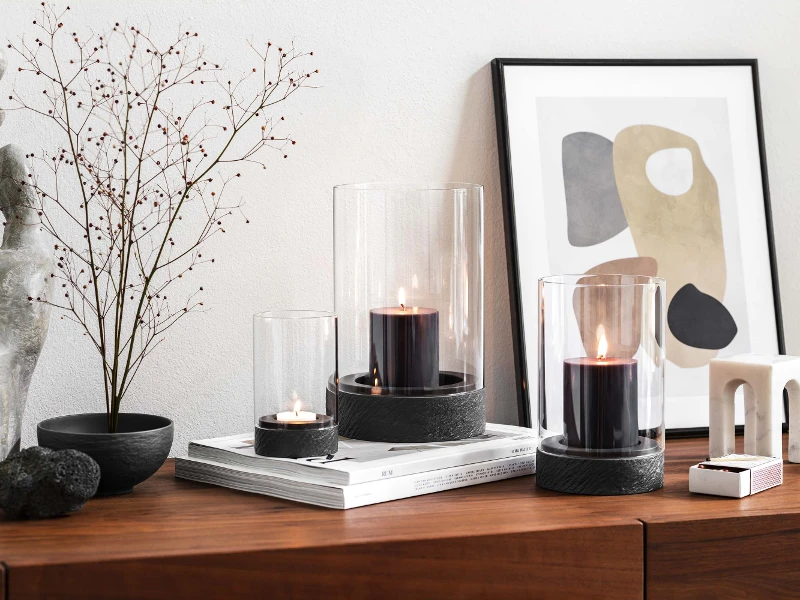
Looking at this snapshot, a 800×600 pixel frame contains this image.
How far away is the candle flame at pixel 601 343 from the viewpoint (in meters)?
1.09

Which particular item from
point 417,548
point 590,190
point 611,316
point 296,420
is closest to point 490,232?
point 590,190

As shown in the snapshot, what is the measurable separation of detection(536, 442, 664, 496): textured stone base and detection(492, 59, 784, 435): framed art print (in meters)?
0.30

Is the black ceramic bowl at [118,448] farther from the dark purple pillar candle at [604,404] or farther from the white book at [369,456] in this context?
the dark purple pillar candle at [604,404]

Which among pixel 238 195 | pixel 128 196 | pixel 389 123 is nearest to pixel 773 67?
pixel 389 123

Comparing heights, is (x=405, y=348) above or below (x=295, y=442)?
above

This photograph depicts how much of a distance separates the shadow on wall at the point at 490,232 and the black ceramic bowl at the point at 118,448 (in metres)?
0.53

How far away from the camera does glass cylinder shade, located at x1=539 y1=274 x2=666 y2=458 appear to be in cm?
107

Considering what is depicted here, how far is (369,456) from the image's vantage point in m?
1.08

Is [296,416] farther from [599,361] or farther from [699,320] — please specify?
[699,320]

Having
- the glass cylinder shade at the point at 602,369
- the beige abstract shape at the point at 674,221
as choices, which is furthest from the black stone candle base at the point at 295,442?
the beige abstract shape at the point at 674,221

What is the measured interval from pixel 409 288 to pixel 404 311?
4 cm

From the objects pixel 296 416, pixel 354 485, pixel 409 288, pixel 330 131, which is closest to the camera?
pixel 354 485

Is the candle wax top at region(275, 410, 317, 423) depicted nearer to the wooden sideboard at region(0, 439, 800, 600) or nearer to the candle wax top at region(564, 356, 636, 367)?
the wooden sideboard at region(0, 439, 800, 600)

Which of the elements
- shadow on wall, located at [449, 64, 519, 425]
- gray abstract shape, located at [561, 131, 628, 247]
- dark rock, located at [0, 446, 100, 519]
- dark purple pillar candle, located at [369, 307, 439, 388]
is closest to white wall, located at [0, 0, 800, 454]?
shadow on wall, located at [449, 64, 519, 425]
